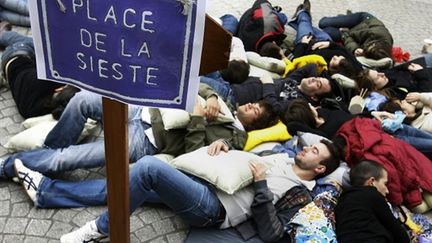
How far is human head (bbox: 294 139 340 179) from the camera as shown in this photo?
10.5 ft

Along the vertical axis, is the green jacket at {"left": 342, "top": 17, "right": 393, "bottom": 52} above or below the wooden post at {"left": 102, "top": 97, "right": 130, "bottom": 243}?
below

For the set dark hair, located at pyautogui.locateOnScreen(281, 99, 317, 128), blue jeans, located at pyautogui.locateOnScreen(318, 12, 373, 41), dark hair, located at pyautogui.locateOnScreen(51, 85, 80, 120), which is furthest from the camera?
blue jeans, located at pyautogui.locateOnScreen(318, 12, 373, 41)

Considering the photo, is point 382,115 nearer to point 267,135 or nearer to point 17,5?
point 267,135

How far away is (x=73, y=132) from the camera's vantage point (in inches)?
127

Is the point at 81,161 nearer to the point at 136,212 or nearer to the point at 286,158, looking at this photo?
the point at 136,212

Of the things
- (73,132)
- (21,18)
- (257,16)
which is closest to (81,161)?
(73,132)

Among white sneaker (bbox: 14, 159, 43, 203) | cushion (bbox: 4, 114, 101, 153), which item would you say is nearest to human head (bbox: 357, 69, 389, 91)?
cushion (bbox: 4, 114, 101, 153)

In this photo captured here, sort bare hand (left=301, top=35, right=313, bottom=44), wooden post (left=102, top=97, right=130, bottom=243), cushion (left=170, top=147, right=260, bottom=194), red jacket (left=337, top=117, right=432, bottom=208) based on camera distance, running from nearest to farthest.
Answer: wooden post (left=102, top=97, right=130, bottom=243), cushion (left=170, top=147, right=260, bottom=194), red jacket (left=337, top=117, right=432, bottom=208), bare hand (left=301, top=35, right=313, bottom=44)

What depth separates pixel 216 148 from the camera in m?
3.08

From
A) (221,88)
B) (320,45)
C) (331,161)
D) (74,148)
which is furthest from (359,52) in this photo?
(74,148)

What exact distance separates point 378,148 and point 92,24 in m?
2.59

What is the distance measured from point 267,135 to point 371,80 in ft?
5.26

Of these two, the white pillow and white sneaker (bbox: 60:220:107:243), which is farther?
the white pillow

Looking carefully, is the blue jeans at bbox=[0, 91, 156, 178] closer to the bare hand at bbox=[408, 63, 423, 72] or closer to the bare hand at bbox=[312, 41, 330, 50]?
the bare hand at bbox=[312, 41, 330, 50]
